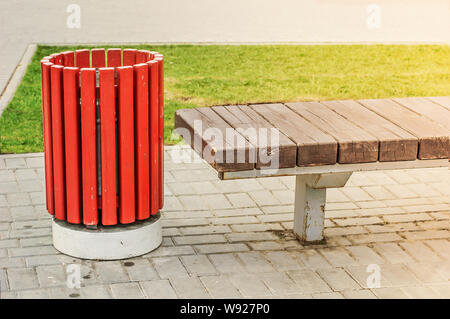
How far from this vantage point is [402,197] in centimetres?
575

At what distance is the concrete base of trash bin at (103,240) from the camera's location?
4.61 metres

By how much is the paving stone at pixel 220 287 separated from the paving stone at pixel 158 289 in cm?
19

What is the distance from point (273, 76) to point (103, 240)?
494cm

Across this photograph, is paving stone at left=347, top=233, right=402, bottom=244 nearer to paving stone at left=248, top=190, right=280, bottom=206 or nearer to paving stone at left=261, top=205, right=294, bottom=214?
paving stone at left=261, top=205, right=294, bottom=214

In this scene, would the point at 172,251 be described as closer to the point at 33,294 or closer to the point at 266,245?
the point at 266,245

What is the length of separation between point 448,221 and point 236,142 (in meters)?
1.83

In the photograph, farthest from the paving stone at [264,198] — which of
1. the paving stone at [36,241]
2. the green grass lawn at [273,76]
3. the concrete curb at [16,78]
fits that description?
the concrete curb at [16,78]

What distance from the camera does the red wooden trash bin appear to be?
439 centimetres

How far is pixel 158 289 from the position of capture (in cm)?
430

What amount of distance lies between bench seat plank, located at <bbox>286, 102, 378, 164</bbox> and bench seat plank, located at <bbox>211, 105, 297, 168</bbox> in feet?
0.89

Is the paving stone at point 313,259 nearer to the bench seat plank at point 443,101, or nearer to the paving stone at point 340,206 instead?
the paving stone at point 340,206

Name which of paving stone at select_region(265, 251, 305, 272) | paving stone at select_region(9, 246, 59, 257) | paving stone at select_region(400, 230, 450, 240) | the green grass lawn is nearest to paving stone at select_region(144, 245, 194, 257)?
paving stone at select_region(265, 251, 305, 272)

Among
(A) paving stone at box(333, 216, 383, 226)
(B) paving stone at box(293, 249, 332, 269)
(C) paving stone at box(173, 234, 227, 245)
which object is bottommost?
(B) paving stone at box(293, 249, 332, 269)

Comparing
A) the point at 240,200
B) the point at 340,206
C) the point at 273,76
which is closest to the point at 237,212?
the point at 240,200
